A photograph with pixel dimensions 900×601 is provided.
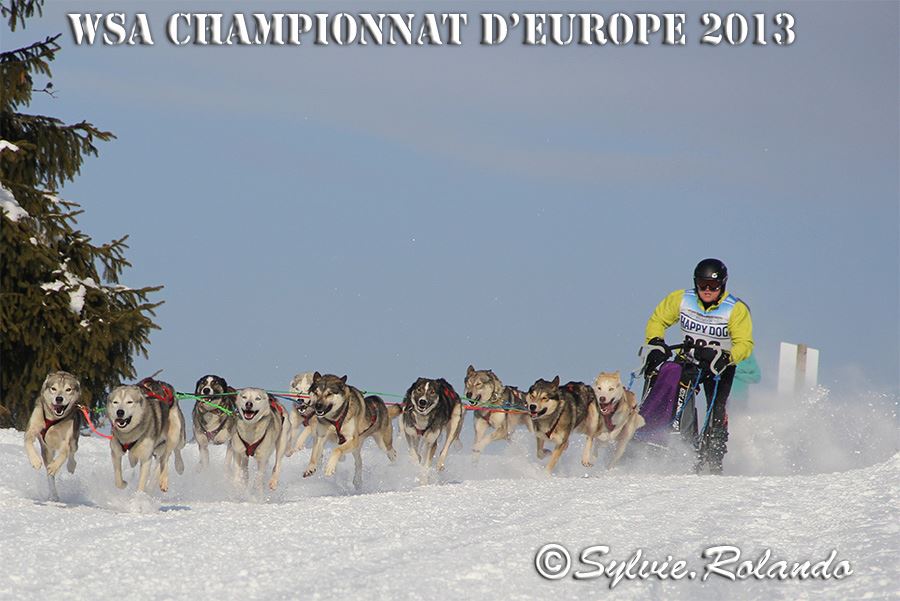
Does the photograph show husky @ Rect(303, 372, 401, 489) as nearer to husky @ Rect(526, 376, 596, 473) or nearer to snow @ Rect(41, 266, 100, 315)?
husky @ Rect(526, 376, 596, 473)

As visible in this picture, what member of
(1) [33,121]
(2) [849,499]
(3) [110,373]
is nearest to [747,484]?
(2) [849,499]

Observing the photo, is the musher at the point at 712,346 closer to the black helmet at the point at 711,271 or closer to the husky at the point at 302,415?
the black helmet at the point at 711,271

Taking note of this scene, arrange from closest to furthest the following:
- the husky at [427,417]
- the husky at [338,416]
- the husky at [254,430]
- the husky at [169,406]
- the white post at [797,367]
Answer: the husky at [169,406], the husky at [254,430], the husky at [338,416], the husky at [427,417], the white post at [797,367]

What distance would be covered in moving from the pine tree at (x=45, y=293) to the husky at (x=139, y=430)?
250 inches

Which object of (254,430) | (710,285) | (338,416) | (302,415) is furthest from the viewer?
(302,415)

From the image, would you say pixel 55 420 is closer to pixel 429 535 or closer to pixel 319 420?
pixel 319 420

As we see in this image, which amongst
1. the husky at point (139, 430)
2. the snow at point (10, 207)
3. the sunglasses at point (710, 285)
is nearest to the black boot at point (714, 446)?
the sunglasses at point (710, 285)

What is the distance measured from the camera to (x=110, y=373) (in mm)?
14711

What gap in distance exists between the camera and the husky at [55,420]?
7922mm

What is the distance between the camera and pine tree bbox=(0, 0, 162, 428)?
1430 centimetres

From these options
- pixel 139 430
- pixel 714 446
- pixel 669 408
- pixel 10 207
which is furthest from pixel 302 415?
pixel 10 207

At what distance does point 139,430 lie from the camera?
807 centimetres

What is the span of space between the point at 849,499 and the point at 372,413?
12.5 ft

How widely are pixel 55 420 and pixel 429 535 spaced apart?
9.81ft
